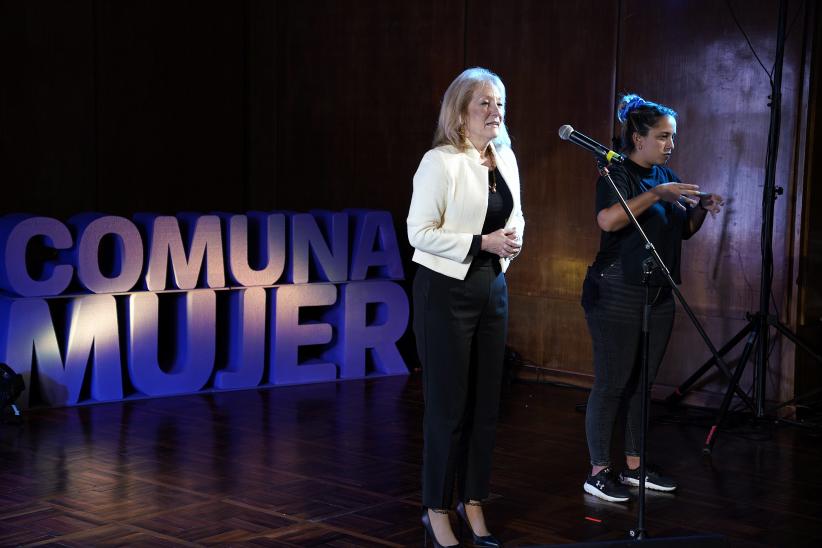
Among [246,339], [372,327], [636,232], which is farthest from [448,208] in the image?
[372,327]

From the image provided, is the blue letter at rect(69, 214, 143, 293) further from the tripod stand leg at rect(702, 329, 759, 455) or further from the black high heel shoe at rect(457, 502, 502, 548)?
the tripod stand leg at rect(702, 329, 759, 455)

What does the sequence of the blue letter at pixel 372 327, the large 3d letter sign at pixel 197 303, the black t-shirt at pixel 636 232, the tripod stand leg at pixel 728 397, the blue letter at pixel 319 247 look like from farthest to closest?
the blue letter at pixel 372 327 → the blue letter at pixel 319 247 → the large 3d letter sign at pixel 197 303 → the tripod stand leg at pixel 728 397 → the black t-shirt at pixel 636 232

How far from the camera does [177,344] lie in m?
6.48

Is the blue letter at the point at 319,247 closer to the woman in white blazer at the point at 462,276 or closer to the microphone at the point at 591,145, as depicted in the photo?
the woman in white blazer at the point at 462,276

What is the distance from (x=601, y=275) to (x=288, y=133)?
4880 millimetres

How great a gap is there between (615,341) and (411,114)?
3836 mm

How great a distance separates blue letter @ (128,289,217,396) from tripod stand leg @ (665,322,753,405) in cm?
269

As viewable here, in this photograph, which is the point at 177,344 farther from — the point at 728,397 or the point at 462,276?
the point at 462,276

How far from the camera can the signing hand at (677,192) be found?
3.85m

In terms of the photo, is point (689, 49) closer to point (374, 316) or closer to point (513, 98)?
point (513, 98)

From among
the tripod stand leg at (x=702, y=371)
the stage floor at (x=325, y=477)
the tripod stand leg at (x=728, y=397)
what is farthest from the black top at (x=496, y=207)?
the tripod stand leg at (x=702, y=371)

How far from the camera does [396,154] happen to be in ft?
25.8

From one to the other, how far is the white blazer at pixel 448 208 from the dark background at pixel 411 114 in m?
2.90

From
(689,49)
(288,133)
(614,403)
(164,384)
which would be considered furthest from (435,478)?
(288,133)
